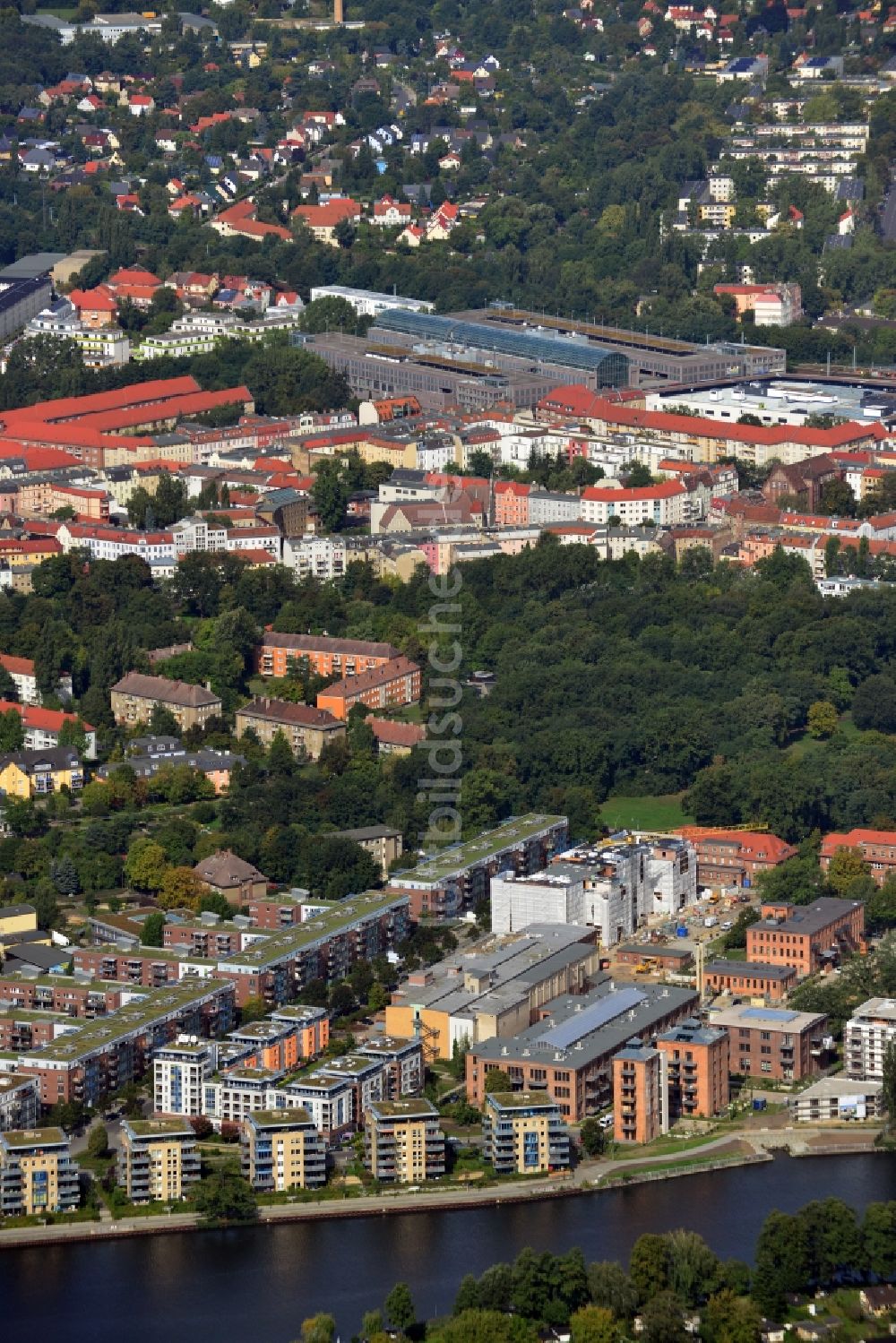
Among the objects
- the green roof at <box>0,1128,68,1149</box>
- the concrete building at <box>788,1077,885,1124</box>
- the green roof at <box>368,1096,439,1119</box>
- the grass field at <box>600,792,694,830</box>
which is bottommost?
the concrete building at <box>788,1077,885,1124</box>

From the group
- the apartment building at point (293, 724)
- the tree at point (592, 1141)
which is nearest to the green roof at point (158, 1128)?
the tree at point (592, 1141)

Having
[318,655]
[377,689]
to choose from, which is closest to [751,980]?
[377,689]

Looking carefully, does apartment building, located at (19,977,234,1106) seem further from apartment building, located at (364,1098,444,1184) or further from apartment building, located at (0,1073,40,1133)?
apartment building, located at (364,1098,444,1184)

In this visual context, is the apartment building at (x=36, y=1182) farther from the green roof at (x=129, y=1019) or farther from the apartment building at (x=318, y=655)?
the apartment building at (x=318, y=655)

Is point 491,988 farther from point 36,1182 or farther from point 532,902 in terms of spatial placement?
point 36,1182

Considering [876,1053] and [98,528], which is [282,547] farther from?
[876,1053]

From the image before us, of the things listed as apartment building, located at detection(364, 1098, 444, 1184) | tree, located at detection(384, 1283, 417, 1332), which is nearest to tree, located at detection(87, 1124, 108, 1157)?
apartment building, located at detection(364, 1098, 444, 1184)

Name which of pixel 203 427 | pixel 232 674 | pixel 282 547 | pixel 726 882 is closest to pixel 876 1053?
pixel 726 882
